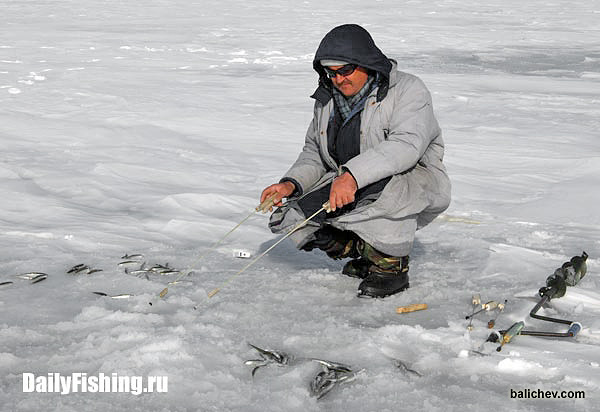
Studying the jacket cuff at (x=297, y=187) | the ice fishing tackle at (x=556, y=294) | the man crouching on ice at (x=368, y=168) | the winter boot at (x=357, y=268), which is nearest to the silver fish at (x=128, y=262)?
the man crouching on ice at (x=368, y=168)

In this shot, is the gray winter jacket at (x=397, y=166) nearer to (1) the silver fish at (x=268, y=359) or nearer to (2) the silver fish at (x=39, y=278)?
(1) the silver fish at (x=268, y=359)

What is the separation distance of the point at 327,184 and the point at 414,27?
50.0ft

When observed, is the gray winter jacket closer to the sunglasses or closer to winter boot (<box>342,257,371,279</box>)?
the sunglasses

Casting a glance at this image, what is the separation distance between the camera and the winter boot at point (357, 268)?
3342mm

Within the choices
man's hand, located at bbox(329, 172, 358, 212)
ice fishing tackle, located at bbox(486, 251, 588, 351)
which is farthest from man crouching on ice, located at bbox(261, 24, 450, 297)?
ice fishing tackle, located at bbox(486, 251, 588, 351)

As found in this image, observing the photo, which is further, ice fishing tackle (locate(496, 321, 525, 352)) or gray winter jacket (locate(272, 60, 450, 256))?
gray winter jacket (locate(272, 60, 450, 256))

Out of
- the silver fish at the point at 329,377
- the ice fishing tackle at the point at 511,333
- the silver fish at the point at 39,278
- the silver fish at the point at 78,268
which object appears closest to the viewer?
the silver fish at the point at 329,377

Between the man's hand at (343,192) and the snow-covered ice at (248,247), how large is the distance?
47 cm

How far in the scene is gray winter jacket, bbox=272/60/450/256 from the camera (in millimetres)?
2900

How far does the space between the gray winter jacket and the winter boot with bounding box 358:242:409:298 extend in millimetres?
65

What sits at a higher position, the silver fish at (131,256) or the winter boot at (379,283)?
the winter boot at (379,283)

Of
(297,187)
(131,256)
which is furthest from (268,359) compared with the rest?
(131,256)

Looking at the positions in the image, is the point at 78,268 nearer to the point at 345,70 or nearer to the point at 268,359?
the point at 268,359

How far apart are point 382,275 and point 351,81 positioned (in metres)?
0.85
